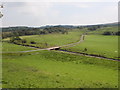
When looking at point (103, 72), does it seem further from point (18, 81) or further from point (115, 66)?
point (18, 81)

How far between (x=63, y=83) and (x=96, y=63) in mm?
25174

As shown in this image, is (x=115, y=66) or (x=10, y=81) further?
(x=115, y=66)

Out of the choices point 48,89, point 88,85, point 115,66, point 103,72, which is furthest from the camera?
point 115,66

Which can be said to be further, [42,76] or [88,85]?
[42,76]

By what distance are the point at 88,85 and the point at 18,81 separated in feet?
55.6

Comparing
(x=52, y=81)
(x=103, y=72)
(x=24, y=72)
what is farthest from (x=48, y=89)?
(x=103, y=72)

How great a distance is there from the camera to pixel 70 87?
32438 millimetres

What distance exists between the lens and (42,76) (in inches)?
Result: 1550

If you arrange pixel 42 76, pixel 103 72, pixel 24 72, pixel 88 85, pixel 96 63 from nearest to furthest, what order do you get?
1. pixel 88 85
2. pixel 42 76
3. pixel 24 72
4. pixel 103 72
5. pixel 96 63

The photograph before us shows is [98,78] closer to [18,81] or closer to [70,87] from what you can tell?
[70,87]

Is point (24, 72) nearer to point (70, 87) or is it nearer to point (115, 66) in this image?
point (70, 87)

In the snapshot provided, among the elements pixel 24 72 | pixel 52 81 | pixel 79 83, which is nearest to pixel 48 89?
pixel 52 81

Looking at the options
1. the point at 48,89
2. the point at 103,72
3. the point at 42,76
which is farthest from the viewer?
the point at 103,72

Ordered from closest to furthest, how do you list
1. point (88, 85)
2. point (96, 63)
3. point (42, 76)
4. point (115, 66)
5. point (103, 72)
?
1. point (88, 85)
2. point (42, 76)
3. point (103, 72)
4. point (115, 66)
5. point (96, 63)
